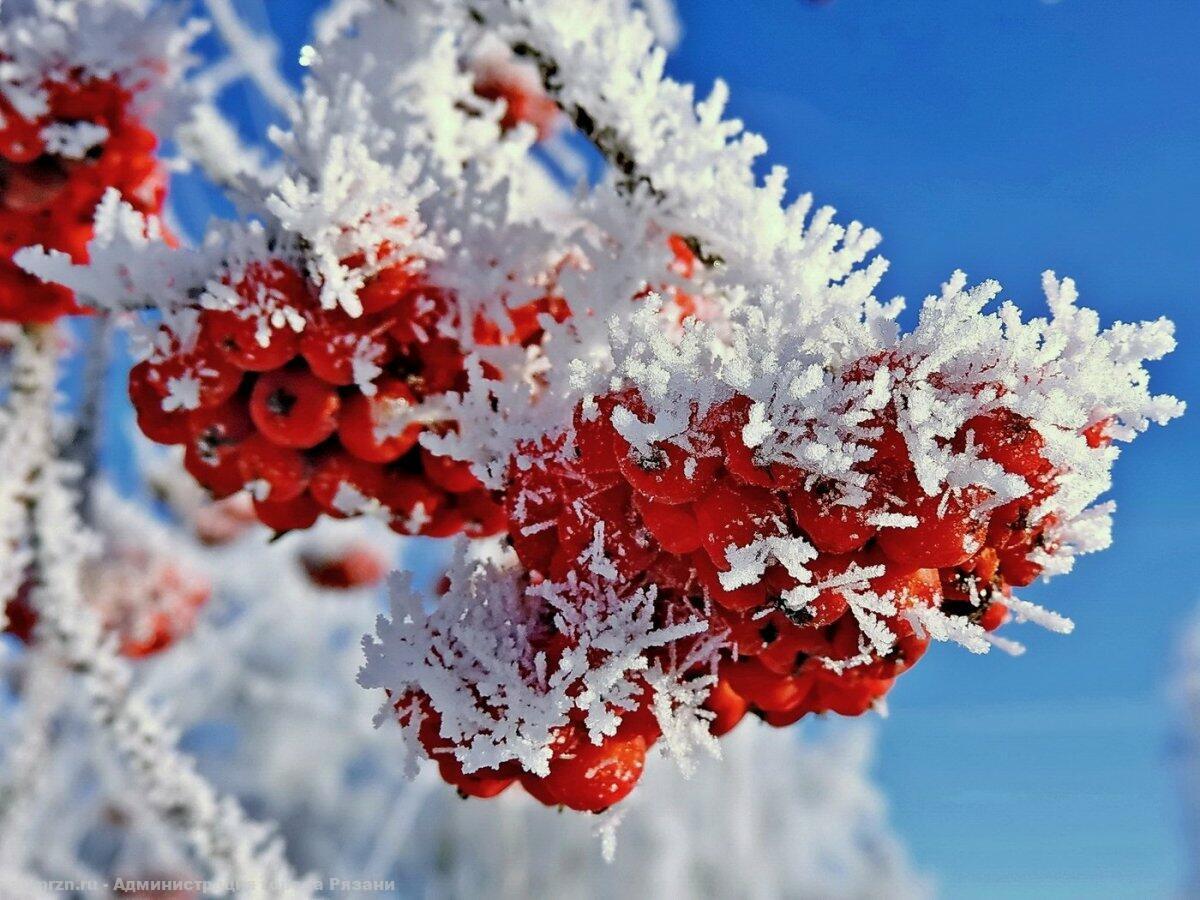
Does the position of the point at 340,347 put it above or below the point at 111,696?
above

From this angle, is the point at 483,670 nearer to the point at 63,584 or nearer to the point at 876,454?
the point at 876,454

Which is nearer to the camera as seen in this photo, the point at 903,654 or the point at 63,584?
the point at 903,654

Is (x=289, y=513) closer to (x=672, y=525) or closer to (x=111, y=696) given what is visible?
(x=672, y=525)

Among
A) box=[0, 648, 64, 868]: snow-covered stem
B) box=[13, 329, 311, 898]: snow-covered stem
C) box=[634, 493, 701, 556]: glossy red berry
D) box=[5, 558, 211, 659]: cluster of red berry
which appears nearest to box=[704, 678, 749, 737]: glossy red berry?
box=[634, 493, 701, 556]: glossy red berry

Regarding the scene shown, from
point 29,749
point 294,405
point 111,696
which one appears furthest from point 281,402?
point 29,749

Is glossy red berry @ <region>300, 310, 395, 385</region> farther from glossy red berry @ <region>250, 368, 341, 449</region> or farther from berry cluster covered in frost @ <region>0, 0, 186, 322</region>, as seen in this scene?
berry cluster covered in frost @ <region>0, 0, 186, 322</region>

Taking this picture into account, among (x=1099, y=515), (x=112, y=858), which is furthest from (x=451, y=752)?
(x=112, y=858)
